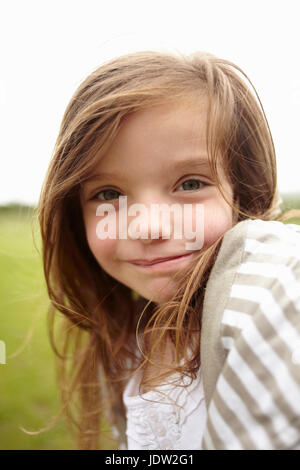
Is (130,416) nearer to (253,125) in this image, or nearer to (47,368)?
(253,125)

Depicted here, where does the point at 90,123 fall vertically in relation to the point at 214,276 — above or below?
above

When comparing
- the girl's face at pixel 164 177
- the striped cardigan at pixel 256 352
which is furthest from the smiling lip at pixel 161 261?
the striped cardigan at pixel 256 352

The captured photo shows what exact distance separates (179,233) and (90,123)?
32 centimetres

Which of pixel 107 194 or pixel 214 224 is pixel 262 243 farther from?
pixel 107 194

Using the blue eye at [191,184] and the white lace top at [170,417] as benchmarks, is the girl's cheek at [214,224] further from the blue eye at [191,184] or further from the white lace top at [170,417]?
the white lace top at [170,417]

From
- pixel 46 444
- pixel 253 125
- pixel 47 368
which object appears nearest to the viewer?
pixel 253 125

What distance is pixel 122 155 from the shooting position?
908 millimetres

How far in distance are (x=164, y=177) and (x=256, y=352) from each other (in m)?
0.44

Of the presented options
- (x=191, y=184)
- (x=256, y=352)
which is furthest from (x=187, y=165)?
(x=256, y=352)

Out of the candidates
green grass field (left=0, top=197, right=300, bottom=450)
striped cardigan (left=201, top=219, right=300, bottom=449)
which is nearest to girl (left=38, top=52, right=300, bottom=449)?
striped cardigan (left=201, top=219, right=300, bottom=449)

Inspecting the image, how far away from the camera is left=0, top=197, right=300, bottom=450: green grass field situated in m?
1.36

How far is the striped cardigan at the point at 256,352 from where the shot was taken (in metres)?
0.58

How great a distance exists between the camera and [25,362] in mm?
2707

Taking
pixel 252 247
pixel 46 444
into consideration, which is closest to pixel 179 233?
pixel 252 247
